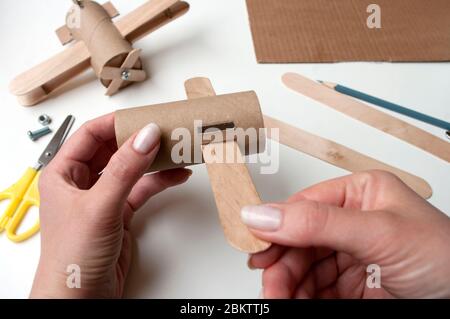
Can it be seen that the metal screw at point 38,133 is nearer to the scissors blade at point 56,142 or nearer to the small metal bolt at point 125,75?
the scissors blade at point 56,142

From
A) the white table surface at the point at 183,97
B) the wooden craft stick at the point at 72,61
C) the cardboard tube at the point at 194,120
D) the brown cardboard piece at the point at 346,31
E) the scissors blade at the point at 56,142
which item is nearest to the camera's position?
the cardboard tube at the point at 194,120

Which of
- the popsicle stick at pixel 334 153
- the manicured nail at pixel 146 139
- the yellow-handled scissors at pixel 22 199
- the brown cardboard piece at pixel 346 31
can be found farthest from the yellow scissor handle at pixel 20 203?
the brown cardboard piece at pixel 346 31

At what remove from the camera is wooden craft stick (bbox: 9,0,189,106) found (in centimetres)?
103

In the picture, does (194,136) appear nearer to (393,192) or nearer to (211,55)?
(393,192)

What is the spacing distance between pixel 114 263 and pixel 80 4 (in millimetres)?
766

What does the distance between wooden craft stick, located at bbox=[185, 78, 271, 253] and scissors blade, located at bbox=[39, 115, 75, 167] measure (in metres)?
0.46

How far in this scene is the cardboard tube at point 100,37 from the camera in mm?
982

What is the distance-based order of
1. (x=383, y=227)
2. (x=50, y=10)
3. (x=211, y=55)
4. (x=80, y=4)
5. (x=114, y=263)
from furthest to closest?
(x=50, y=10)
(x=211, y=55)
(x=80, y=4)
(x=114, y=263)
(x=383, y=227)

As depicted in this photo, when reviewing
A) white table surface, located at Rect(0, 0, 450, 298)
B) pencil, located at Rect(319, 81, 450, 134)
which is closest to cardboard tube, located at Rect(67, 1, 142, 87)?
white table surface, located at Rect(0, 0, 450, 298)

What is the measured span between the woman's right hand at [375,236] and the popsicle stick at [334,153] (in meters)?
0.29

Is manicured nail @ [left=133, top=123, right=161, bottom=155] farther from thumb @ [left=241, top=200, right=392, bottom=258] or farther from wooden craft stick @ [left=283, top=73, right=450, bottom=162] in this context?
wooden craft stick @ [left=283, top=73, right=450, bottom=162]

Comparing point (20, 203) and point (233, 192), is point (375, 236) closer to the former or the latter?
point (233, 192)

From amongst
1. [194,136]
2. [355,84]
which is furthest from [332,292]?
[355,84]

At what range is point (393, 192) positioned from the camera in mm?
638
